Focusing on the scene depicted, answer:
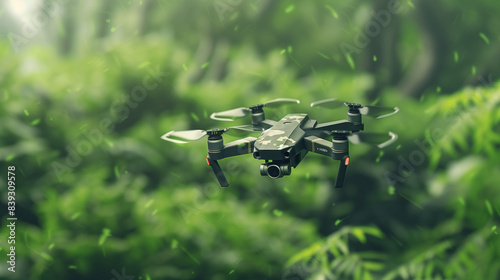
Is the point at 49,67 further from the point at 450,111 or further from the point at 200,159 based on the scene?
the point at 450,111

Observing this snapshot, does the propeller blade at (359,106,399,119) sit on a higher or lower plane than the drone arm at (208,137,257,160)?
higher

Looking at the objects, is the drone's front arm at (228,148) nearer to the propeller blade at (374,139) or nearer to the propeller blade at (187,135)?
the propeller blade at (187,135)

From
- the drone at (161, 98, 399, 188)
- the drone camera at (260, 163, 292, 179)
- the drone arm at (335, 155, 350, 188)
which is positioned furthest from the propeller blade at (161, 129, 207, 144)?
the drone arm at (335, 155, 350, 188)

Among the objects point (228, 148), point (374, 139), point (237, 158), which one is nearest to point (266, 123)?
point (228, 148)

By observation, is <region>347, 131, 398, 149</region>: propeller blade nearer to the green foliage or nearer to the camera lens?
the camera lens

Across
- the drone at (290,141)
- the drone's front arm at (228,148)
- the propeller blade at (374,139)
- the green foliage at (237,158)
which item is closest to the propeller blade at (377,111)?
the drone at (290,141)

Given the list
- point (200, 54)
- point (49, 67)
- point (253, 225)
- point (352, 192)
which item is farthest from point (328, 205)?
point (49, 67)

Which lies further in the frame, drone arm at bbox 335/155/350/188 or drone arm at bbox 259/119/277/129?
drone arm at bbox 259/119/277/129
